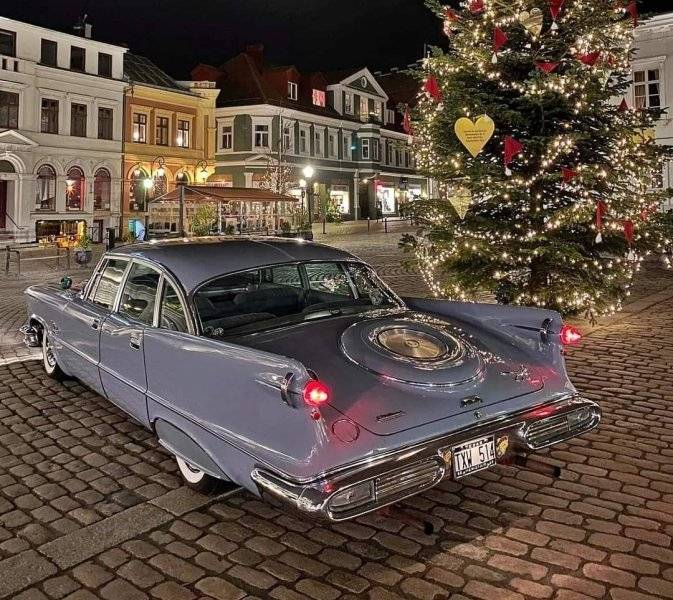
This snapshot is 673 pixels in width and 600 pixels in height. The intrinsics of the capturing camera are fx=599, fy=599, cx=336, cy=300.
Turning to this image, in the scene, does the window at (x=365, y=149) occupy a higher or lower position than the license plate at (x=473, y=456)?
higher

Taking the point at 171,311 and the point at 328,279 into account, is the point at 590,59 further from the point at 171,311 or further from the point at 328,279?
the point at 171,311

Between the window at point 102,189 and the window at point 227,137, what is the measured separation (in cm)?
994

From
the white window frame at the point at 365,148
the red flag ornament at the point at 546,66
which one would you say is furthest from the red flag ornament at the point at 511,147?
the white window frame at the point at 365,148

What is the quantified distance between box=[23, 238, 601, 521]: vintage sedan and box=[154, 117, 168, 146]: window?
1282 inches

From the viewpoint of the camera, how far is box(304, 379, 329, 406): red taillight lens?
2.88 m

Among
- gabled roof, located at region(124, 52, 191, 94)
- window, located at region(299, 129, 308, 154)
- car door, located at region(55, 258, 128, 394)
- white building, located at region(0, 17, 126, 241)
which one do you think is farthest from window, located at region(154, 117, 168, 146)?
car door, located at region(55, 258, 128, 394)

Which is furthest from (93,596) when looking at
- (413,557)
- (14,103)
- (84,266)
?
(14,103)

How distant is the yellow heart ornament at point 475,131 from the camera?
839 centimetres

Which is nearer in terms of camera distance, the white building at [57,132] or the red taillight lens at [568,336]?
the red taillight lens at [568,336]

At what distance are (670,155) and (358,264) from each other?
6711mm

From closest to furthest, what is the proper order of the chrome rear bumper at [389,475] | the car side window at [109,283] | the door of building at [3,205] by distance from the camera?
the chrome rear bumper at [389,475] < the car side window at [109,283] < the door of building at [3,205]

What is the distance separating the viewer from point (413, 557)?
10.6 ft

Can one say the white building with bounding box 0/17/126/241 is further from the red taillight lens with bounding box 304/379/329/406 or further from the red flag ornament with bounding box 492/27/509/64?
the red taillight lens with bounding box 304/379/329/406

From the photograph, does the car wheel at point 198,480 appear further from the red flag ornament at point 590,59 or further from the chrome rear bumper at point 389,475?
the red flag ornament at point 590,59
